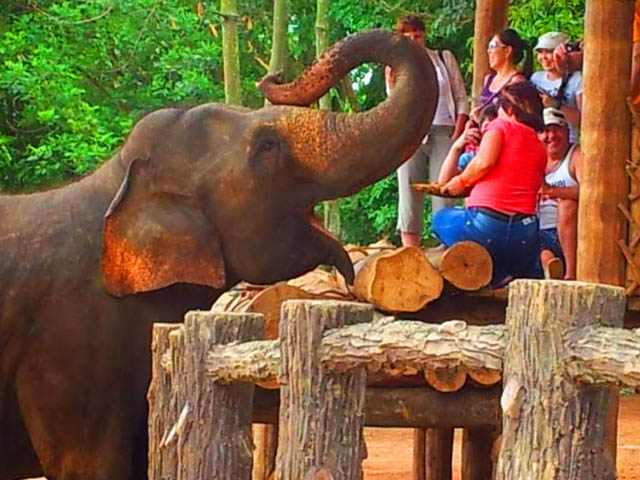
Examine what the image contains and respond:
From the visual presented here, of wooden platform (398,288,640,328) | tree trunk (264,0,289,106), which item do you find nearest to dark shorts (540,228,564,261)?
wooden platform (398,288,640,328)

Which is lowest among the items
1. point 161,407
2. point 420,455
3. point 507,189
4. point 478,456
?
point 420,455

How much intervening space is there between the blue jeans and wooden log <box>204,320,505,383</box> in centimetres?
233

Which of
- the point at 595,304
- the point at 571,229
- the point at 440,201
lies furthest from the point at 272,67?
the point at 595,304

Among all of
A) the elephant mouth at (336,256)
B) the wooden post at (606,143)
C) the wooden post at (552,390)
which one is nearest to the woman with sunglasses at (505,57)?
the wooden post at (606,143)

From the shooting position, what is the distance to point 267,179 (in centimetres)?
592

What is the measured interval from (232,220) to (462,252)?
91cm

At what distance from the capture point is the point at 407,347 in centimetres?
347

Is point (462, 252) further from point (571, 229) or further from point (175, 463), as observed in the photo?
point (175, 463)

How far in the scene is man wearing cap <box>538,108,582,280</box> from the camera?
6.80m

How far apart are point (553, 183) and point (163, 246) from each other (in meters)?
2.12

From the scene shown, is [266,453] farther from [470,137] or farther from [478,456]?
[470,137]

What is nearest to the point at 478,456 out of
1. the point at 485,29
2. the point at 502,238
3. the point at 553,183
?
the point at 553,183

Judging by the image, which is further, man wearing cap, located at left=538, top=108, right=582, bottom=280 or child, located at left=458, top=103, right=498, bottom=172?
man wearing cap, located at left=538, top=108, right=582, bottom=280

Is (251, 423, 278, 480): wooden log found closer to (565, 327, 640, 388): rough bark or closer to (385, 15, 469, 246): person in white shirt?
(385, 15, 469, 246): person in white shirt
